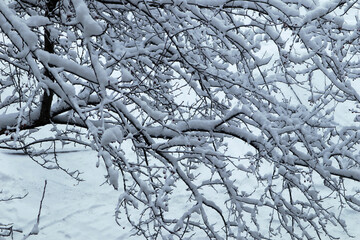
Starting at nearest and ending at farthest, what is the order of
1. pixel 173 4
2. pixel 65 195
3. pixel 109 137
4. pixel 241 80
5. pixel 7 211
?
pixel 109 137
pixel 173 4
pixel 241 80
pixel 7 211
pixel 65 195

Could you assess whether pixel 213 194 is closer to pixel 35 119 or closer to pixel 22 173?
pixel 22 173

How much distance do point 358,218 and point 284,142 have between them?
Answer: 6.12 metres

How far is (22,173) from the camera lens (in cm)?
940

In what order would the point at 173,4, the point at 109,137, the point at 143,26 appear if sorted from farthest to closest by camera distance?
1. the point at 143,26
2. the point at 173,4
3. the point at 109,137

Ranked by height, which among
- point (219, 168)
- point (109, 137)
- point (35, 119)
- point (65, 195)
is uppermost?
point (65, 195)

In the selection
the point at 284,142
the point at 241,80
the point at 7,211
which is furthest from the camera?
the point at 7,211

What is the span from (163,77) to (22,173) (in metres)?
6.03

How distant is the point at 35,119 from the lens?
393 centimetres

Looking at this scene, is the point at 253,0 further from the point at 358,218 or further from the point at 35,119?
the point at 358,218

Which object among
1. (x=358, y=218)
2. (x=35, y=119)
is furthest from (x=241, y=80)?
(x=358, y=218)

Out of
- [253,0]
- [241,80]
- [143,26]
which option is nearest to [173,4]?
[253,0]

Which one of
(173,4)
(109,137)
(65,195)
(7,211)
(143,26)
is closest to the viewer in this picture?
(109,137)

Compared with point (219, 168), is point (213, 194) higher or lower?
higher

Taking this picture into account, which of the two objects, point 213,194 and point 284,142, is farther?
point 213,194
